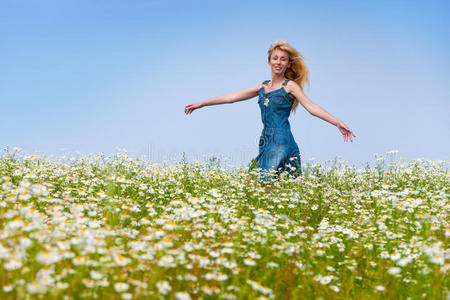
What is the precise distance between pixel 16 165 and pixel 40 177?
2138mm

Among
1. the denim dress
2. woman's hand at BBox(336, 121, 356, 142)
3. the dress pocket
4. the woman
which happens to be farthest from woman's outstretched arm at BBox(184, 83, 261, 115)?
woman's hand at BBox(336, 121, 356, 142)

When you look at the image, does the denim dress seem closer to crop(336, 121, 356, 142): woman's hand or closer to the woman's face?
the woman's face

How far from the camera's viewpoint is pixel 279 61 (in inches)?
351

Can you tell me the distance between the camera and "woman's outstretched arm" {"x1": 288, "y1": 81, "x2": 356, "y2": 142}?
723 centimetres

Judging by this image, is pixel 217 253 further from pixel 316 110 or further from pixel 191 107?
pixel 191 107

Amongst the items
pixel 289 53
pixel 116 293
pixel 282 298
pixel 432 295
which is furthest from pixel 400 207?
pixel 289 53

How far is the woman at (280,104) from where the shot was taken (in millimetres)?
8328

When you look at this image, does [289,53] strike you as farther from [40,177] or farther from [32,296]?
[32,296]

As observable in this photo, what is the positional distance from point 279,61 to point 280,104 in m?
1.07

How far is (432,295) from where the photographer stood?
365cm

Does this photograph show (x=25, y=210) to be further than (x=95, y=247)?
Yes

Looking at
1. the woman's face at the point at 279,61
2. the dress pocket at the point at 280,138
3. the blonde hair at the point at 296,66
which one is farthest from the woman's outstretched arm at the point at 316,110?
the dress pocket at the point at 280,138

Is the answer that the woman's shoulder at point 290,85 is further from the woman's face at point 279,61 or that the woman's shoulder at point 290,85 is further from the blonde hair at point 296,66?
the blonde hair at point 296,66

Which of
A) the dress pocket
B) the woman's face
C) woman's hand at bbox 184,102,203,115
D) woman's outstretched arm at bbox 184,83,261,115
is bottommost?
the dress pocket
